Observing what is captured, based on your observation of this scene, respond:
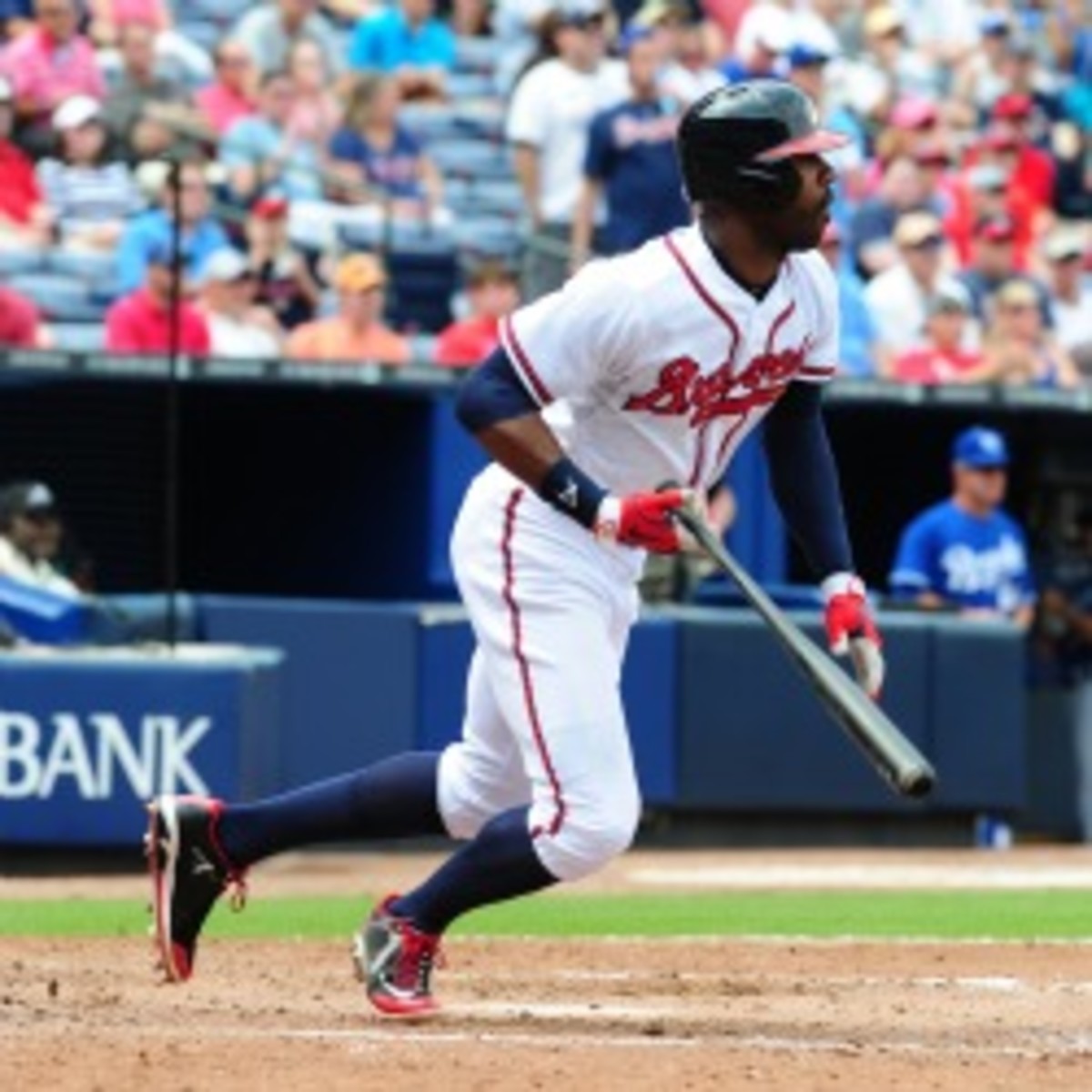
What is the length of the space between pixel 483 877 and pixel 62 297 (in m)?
7.09

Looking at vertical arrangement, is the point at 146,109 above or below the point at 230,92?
below

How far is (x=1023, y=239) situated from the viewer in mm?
17203

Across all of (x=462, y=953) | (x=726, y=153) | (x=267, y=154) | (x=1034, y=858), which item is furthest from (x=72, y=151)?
(x=726, y=153)

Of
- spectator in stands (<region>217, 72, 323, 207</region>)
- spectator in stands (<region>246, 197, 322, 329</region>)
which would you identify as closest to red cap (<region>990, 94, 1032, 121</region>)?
spectator in stands (<region>217, 72, 323, 207</region>)

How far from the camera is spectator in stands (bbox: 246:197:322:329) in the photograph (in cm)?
1441

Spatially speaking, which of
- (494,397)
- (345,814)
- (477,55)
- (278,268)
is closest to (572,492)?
(494,397)

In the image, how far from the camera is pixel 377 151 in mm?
15953

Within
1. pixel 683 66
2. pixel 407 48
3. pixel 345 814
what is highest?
pixel 407 48

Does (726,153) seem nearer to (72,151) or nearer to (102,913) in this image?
(102,913)

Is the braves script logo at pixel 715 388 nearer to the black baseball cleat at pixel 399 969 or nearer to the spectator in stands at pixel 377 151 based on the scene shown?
the black baseball cleat at pixel 399 969

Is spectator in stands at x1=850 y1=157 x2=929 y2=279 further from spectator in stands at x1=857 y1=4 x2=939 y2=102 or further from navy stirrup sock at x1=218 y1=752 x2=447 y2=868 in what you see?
navy stirrup sock at x1=218 y1=752 x2=447 y2=868

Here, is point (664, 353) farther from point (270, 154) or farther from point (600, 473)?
point (270, 154)

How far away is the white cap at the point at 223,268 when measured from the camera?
547 inches

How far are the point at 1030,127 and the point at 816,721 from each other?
17.8 ft
